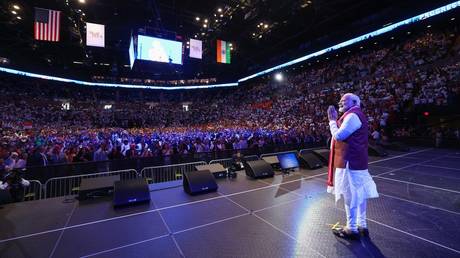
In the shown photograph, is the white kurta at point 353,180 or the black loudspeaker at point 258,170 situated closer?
the white kurta at point 353,180

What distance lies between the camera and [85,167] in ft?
20.6

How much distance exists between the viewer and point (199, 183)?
16.1ft

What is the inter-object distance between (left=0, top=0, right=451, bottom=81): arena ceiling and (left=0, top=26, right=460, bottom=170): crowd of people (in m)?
3.28

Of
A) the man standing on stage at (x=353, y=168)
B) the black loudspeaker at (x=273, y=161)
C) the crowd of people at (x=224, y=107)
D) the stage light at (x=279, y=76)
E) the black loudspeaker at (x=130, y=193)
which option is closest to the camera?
the man standing on stage at (x=353, y=168)

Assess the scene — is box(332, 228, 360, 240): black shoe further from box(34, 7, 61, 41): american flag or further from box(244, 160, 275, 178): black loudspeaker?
box(34, 7, 61, 41): american flag

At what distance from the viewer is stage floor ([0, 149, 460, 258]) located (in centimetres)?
263

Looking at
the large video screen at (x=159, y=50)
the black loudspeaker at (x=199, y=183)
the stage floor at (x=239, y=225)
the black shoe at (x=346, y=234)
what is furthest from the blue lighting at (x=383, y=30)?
the black loudspeaker at (x=199, y=183)

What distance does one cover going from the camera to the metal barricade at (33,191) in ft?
16.4

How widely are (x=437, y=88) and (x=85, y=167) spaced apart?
1949 cm

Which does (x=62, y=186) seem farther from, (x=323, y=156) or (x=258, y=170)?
(x=323, y=156)

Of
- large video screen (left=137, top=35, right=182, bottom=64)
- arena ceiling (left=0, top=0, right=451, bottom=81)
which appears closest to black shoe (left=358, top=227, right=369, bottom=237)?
large video screen (left=137, top=35, right=182, bottom=64)

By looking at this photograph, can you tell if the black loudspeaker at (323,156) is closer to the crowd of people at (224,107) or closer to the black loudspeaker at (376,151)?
the black loudspeaker at (376,151)

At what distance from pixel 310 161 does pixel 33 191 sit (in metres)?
8.01

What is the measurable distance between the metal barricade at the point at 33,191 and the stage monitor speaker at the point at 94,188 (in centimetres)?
132
